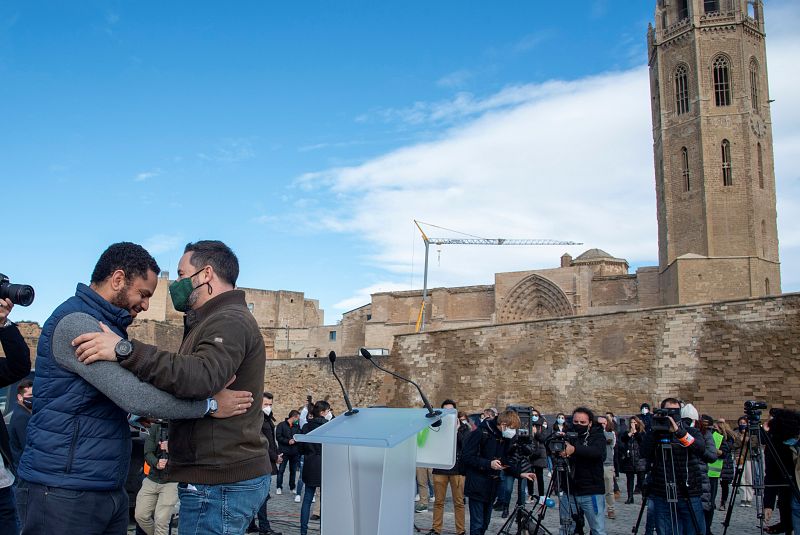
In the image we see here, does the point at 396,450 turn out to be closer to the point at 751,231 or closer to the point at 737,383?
the point at 737,383

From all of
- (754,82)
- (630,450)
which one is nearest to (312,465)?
(630,450)

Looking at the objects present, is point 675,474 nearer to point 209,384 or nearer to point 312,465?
point 312,465

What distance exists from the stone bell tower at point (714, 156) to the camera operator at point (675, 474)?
3331cm

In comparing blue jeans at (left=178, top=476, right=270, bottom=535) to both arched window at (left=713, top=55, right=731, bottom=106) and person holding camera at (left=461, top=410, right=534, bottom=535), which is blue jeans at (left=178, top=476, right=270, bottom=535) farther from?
arched window at (left=713, top=55, right=731, bottom=106)

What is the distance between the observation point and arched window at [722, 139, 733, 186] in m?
41.2

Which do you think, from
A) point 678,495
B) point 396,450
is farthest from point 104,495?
point 678,495

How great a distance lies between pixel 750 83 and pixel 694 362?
2442cm

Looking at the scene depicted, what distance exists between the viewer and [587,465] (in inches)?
330

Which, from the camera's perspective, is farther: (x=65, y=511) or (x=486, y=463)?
(x=486, y=463)

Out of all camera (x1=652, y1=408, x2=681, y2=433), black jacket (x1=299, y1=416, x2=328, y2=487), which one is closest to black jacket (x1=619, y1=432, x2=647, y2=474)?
camera (x1=652, y1=408, x2=681, y2=433)

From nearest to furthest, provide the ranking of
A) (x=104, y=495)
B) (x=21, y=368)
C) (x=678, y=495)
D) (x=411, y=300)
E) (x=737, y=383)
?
1. (x=104, y=495)
2. (x=21, y=368)
3. (x=678, y=495)
4. (x=737, y=383)
5. (x=411, y=300)

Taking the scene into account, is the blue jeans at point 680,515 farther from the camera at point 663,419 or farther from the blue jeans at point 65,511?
the blue jeans at point 65,511

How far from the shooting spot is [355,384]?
3591 centimetres

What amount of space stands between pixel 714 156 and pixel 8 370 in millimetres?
43384
